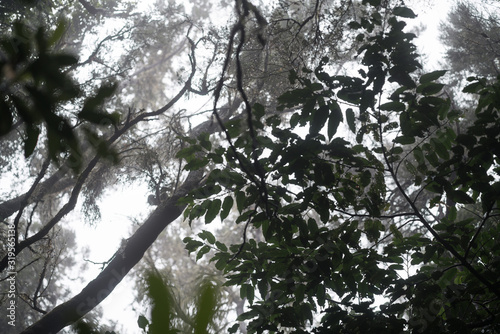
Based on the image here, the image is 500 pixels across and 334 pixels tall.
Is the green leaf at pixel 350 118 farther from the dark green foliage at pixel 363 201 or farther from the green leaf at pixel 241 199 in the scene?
the green leaf at pixel 241 199

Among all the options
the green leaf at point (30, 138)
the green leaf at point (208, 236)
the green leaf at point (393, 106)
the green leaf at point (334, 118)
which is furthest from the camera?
the green leaf at point (208, 236)

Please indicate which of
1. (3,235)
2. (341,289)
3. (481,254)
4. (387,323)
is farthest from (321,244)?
(3,235)

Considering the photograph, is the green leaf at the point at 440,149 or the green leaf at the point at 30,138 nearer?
the green leaf at the point at 30,138

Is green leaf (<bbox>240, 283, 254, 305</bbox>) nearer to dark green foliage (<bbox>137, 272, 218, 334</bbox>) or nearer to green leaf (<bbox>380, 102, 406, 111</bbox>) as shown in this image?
green leaf (<bbox>380, 102, 406, 111</bbox>)

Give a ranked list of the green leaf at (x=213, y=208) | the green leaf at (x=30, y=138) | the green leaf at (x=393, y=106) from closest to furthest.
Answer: the green leaf at (x=30, y=138)
the green leaf at (x=393, y=106)
the green leaf at (x=213, y=208)

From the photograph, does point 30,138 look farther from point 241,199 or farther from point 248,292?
point 248,292

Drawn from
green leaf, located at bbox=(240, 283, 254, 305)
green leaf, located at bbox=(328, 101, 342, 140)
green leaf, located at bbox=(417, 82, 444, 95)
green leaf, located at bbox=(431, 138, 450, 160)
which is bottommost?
green leaf, located at bbox=(240, 283, 254, 305)

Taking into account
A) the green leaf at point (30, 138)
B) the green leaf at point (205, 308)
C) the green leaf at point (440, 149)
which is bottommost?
the green leaf at point (205, 308)

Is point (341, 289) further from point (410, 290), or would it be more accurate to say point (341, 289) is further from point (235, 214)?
point (235, 214)

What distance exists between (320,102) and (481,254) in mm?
1233

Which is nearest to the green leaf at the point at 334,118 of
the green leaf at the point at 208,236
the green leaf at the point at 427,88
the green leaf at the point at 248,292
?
the green leaf at the point at 427,88

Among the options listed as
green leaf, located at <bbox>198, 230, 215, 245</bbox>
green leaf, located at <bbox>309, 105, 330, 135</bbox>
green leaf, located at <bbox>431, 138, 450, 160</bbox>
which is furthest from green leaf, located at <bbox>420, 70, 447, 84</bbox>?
green leaf, located at <bbox>198, 230, 215, 245</bbox>

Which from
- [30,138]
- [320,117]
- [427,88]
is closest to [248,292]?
[320,117]

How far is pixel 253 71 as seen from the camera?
20.3 feet
